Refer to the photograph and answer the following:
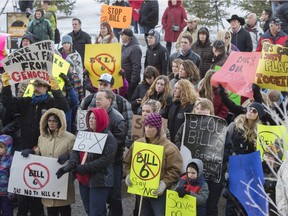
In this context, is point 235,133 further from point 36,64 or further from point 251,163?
point 36,64

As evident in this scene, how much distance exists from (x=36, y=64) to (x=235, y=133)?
2.60m

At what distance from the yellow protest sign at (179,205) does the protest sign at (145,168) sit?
0.20 metres

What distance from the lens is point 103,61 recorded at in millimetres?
11242

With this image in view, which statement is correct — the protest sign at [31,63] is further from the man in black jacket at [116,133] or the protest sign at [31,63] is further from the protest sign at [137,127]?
the protest sign at [137,127]

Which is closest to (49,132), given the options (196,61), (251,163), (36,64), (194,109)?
(36,64)

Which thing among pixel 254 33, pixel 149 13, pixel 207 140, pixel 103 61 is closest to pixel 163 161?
pixel 207 140

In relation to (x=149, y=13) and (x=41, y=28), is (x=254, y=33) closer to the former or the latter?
(x=149, y=13)

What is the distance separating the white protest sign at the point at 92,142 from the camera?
26.5 feet

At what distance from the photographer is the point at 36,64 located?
927 centimetres

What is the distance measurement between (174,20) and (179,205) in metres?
9.89

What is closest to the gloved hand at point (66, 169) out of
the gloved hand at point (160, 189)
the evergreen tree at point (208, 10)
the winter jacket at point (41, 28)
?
the gloved hand at point (160, 189)

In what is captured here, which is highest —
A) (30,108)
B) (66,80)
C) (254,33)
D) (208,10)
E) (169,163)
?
(208,10)

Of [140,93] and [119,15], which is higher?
[119,15]

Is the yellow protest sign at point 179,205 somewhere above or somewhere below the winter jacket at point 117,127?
below
